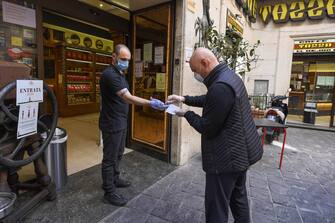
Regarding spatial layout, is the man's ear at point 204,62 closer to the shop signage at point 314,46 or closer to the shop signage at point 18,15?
the shop signage at point 18,15

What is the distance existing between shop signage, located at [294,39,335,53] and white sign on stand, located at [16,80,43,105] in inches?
313

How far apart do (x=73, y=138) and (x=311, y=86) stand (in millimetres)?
7930

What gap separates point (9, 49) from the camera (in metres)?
2.47

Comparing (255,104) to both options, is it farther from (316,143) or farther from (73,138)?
(73,138)

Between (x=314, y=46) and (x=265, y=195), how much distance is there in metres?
6.66

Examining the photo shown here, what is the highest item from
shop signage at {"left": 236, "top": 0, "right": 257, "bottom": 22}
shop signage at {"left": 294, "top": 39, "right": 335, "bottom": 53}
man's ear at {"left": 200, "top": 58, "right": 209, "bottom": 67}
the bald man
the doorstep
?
shop signage at {"left": 236, "top": 0, "right": 257, "bottom": 22}

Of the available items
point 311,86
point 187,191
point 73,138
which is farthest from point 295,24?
point 73,138

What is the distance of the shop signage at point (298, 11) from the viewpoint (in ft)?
21.1

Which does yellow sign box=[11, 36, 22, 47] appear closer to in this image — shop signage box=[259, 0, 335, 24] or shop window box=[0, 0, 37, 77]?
shop window box=[0, 0, 37, 77]

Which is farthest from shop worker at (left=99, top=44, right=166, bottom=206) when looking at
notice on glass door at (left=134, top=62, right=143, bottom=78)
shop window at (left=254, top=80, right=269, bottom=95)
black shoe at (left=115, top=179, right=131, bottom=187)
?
shop window at (left=254, top=80, right=269, bottom=95)

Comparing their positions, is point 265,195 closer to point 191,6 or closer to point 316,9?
point 191,6

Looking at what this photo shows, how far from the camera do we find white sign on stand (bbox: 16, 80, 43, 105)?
167 centimetres

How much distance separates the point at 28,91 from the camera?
1742 millimetres

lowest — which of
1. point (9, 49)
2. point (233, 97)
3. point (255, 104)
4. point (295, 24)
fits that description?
point (255, 104)
